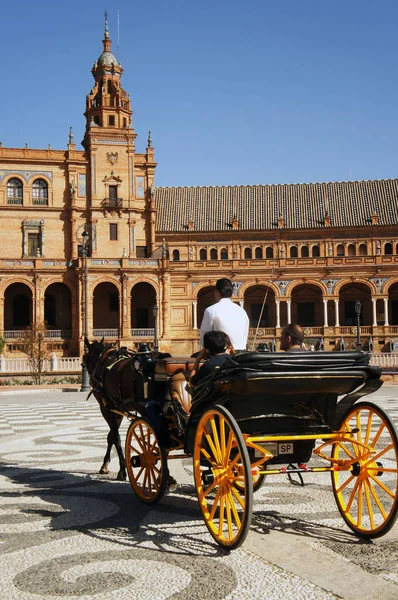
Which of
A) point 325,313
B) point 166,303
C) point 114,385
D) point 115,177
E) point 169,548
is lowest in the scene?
point 169,548

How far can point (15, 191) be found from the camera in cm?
5206

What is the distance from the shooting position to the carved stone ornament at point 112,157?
52781 millimetres

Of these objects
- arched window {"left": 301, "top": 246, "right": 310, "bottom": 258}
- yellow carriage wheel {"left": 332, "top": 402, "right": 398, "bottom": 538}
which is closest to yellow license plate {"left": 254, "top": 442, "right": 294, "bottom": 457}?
yellow carriage wheel {"left": 332, "top": 402, "right": 398, "bottom": 538}

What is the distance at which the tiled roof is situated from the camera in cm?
5941

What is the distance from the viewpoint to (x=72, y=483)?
7867 mm

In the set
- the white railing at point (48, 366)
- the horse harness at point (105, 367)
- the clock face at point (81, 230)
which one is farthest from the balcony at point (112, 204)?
the horse harness at point (105, 367)

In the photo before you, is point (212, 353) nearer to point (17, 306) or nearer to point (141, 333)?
point (141, 333)

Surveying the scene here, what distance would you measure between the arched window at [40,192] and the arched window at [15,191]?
3.15 ft

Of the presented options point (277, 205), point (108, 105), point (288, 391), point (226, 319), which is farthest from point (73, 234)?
point (288, 391)

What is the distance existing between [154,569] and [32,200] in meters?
49.9

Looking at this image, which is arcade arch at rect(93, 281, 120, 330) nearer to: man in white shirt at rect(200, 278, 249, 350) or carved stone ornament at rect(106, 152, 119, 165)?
carved stone ornament at rect(106, 152, 119, 165)

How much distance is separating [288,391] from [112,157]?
49.4 metres

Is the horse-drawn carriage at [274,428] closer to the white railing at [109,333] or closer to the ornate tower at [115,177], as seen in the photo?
the white railing at [109,333]

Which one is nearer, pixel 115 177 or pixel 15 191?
pixel 15 191
